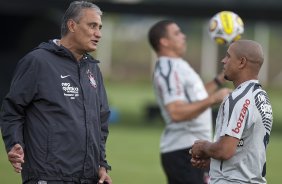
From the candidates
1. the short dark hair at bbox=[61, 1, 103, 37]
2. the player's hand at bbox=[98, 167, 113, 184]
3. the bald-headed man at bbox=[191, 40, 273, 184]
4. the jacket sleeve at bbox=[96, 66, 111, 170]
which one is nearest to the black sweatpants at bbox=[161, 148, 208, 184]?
the jacket sleeve at bbox=[96, 66, 111, 170]

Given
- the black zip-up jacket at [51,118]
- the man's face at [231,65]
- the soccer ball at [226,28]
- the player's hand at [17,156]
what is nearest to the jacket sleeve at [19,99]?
the black zip-up jacket at [51,118]

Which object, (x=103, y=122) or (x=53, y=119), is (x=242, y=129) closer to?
(x=103, y=122)

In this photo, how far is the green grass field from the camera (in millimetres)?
14219

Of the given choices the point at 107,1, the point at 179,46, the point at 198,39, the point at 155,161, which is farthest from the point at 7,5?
the point at 198,39

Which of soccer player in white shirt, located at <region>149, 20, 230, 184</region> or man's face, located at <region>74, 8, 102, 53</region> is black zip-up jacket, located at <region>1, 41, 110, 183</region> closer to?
man's face, located at <region>74, 8, 102, 53</region>

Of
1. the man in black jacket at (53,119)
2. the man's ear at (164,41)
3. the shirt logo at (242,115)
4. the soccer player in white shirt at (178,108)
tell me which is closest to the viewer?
the shirt logo at (242,115)

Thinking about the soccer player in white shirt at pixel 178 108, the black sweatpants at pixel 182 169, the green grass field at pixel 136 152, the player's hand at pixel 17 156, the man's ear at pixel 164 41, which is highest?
the man's ear at pixel 164 41

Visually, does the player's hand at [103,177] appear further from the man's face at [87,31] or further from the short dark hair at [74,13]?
the short dark hair at [74,13]

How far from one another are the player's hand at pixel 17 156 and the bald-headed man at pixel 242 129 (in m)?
1.46

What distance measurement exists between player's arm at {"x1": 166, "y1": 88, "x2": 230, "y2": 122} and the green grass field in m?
4.36

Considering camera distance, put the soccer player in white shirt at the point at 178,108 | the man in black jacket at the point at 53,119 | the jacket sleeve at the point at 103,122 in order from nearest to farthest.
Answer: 1. the man in black jacket at the point at 53,119
2. the jacket sleeve at the point at 103,122
3. the soccer player in white shirt at the point at 178,108

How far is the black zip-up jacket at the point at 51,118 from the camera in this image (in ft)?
21.4

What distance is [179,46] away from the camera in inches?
386

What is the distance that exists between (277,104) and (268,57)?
12.2 meters
